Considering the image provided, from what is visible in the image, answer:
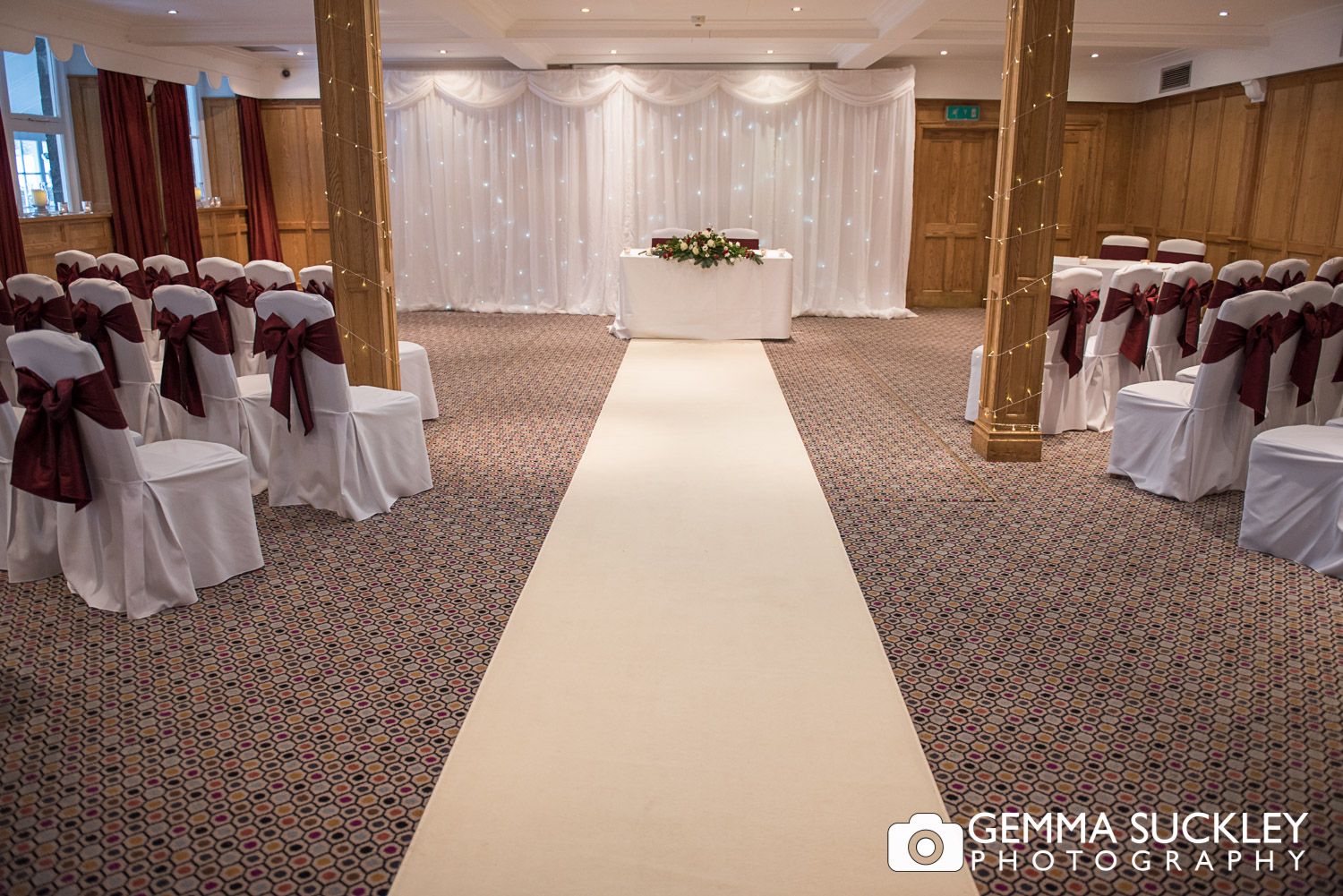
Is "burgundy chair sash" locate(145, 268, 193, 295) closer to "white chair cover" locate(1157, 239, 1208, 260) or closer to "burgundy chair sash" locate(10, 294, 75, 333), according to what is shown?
"burgundy chair sash" locate(10, 294, 75, 333)

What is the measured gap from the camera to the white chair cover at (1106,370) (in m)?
6.37

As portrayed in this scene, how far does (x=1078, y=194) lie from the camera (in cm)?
1227

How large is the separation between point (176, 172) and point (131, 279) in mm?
4568

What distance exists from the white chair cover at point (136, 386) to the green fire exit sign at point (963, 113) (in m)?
9.70

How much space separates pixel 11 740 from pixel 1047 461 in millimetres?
5149

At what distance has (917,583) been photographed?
13.2 feet

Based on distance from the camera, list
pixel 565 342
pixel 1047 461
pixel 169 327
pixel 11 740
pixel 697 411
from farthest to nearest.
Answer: pixel 565 342
pixel 697 411
pixel 1047 461
pixel 169 327
pixel 11 740

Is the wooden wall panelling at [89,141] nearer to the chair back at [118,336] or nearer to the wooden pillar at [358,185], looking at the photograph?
the wooden pillar at [358,185]

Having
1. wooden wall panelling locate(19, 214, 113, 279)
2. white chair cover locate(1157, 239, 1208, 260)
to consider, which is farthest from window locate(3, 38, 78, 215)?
white chair cover locate(1157, 239, 1208, 260)

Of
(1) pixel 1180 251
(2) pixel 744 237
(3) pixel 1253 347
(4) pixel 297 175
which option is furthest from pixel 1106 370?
(4) pixel 297 175

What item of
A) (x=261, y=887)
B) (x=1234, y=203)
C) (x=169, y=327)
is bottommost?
(x=261, y=887)

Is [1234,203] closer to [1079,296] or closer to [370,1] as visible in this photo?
[1079,296]

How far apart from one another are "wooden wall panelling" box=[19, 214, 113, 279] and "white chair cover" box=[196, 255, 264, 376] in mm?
3351

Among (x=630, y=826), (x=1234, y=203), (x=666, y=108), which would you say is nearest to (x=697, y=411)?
(x=630, y=826)
